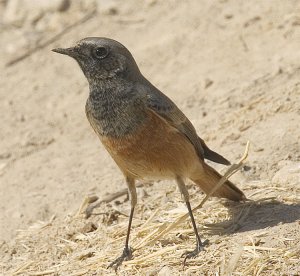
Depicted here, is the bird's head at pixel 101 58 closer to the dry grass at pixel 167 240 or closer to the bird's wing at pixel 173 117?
the bird's wing at pixel 173 117

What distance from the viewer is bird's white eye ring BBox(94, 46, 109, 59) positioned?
710cm

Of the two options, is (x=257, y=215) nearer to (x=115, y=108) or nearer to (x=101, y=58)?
(x=115, y=108)

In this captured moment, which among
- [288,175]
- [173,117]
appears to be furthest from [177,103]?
[173,117]

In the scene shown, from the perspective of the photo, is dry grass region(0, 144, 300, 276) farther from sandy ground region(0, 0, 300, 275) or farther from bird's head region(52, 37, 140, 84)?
bird's head region(52, 37, 140, 84)

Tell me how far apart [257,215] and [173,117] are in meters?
1.14

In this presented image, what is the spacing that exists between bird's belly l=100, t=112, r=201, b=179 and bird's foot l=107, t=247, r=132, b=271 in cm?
65

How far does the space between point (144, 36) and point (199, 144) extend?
4.91 metres

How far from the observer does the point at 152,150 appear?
268 inches

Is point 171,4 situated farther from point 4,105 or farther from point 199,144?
point 199,144

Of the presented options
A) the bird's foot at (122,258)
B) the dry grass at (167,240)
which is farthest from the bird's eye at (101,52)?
the bird's foot at (122,258)

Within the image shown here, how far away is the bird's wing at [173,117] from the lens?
273 inches

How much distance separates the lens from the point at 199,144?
24.3 ft

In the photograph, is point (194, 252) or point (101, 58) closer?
point (194, 252)

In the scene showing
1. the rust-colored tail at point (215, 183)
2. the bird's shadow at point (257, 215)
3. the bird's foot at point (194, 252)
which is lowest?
the bird's shadow at point (257, 215)
